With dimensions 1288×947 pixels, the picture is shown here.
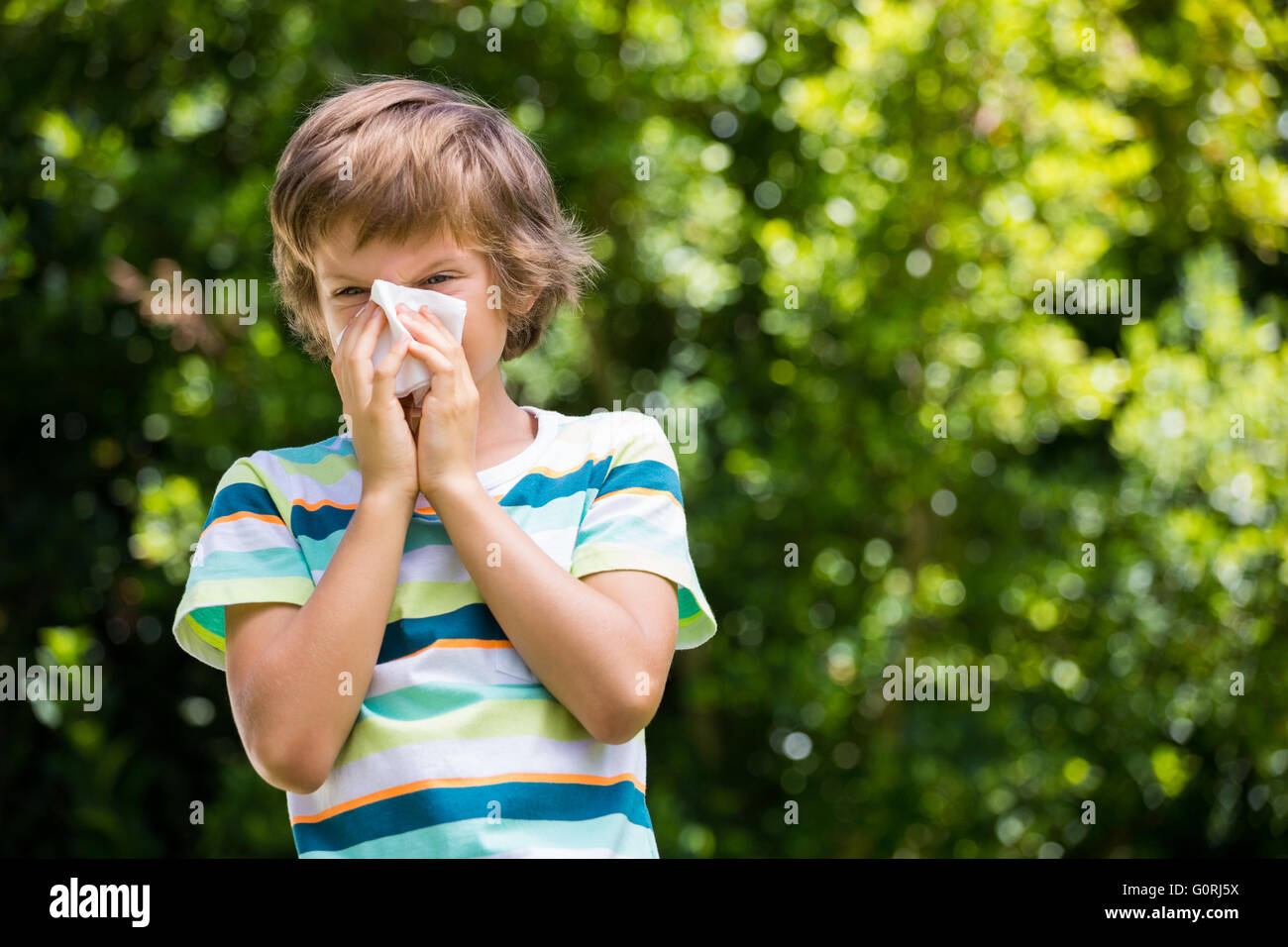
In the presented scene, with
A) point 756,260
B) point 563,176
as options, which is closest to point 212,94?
point 563,176

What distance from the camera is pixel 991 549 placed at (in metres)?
3.32

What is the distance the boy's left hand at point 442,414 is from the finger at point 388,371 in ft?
0.03

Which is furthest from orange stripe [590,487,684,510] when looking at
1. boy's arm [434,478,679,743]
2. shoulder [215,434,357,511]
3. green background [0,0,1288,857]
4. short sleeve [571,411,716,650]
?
green background [0,0,1288,857]

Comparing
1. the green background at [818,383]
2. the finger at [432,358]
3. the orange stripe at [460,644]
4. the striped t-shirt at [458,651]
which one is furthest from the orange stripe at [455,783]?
the green background at [818,383]

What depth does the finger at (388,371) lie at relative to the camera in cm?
101

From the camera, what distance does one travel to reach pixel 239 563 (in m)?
1.05

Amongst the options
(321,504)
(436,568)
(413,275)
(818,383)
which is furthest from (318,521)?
(818,383)

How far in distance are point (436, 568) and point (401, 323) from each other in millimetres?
206

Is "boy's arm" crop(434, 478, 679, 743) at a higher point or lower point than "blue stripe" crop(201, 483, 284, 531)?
lower

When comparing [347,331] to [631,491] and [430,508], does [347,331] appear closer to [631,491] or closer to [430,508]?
[430,508]

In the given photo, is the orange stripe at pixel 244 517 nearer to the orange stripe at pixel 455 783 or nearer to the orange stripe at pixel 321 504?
the orange stripe at pixel 321 504

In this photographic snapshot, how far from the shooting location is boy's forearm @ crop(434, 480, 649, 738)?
38.4 inches

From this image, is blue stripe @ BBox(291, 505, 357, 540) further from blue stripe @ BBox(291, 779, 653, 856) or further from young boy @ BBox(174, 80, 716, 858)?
blue stripe @ BBox(291, 779, 653, 856)

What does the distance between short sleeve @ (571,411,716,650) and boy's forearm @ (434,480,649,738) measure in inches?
2.6
